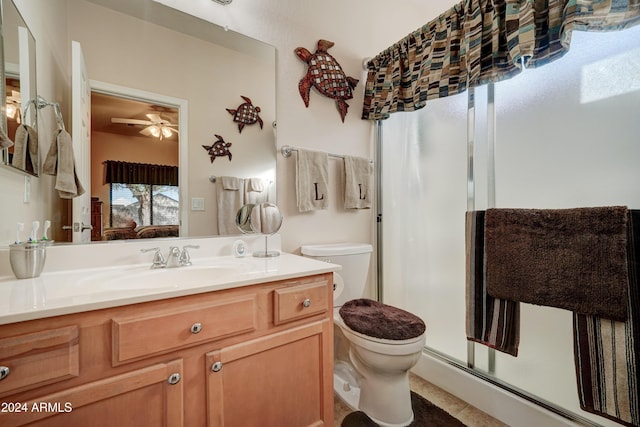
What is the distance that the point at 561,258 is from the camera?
995mm

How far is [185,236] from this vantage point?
1324 mm

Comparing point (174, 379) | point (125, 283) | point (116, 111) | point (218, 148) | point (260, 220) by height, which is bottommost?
point (174, 379)

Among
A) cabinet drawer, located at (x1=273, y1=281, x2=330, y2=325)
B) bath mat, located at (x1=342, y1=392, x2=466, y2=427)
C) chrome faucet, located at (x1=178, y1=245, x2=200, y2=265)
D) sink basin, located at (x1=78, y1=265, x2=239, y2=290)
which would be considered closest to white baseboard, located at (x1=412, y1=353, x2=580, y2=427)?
bath mat, located at (x1=342, y1=392, x2=466, y2=427)

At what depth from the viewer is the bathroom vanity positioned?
0.66 metres

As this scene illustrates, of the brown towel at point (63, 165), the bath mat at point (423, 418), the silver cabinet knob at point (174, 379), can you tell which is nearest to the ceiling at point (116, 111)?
the brown towel at point (63, 165)

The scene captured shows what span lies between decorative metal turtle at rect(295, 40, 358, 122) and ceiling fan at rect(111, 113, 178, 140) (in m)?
0.78

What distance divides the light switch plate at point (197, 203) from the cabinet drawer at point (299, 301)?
2.11 ft

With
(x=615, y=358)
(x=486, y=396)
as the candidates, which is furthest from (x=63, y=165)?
(x=486, y=396)

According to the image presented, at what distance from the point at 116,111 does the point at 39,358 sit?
3.19ft

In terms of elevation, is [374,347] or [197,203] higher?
[197,203]

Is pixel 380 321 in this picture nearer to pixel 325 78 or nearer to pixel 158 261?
pixel 158 261

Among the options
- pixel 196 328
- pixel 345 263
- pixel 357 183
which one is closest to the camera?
pixel 196 328

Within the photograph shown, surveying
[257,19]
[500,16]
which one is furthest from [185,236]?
[500,16]

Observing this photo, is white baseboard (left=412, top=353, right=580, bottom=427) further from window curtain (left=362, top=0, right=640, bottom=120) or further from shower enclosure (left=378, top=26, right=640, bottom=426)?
window curtain (left=362, top=0, right=640, bottom=120)
